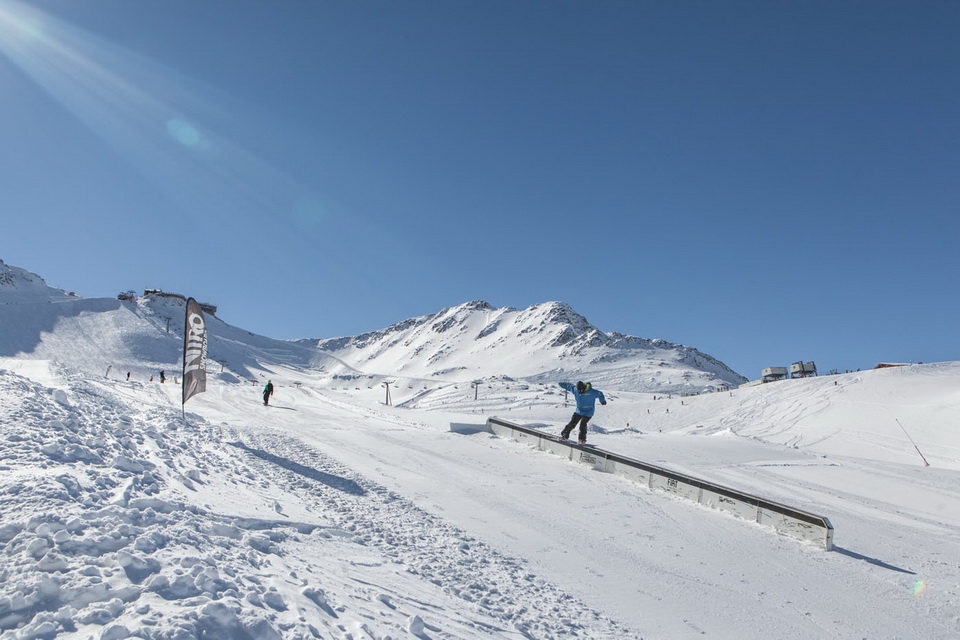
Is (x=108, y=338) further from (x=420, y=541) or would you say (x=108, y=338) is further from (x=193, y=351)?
(x=420, y=541)

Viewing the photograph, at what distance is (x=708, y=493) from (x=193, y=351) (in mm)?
13543

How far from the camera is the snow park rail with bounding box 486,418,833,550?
716cm

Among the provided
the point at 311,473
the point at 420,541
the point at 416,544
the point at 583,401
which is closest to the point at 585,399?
the point at 583,401

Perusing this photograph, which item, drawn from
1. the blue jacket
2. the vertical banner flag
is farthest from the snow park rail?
the vertical banner flag

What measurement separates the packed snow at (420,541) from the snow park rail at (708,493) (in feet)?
0.64

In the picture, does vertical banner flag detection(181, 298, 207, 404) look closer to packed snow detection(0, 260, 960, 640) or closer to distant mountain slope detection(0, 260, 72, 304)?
packed snow detection(0, 260, 960, 640)

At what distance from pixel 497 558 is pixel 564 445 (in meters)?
6.84

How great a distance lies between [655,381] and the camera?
289ft

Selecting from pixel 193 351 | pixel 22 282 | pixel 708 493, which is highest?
pixel 22 282

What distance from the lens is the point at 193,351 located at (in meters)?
14.9

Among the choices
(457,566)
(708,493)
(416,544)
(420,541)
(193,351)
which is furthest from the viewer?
(193,351)

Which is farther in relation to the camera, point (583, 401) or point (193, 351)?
point (193, 351)

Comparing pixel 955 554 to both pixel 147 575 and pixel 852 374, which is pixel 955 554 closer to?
pixel 147 575

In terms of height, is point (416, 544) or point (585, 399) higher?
point (585, 399)
